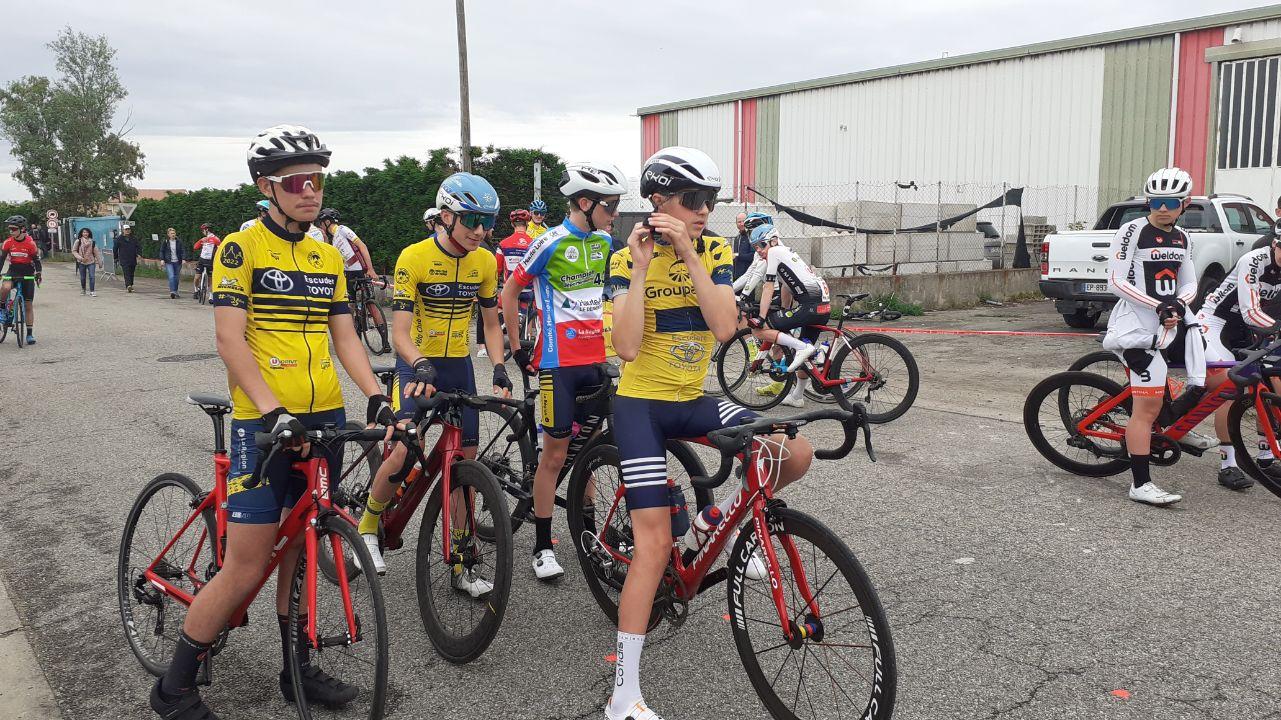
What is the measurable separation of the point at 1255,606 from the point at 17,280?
17313 mm

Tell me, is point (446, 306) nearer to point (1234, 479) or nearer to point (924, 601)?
point (924, 601)

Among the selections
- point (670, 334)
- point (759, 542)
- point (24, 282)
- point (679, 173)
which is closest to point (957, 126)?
point (24, 282)

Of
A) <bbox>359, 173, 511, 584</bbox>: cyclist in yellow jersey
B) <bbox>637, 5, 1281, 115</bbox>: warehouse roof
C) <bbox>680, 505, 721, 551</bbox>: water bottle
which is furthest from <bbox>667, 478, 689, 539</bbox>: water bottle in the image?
<bbox>637, 5, 1281, 115</bbox>: warehouse roof

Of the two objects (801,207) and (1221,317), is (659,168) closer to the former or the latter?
(1221,317)

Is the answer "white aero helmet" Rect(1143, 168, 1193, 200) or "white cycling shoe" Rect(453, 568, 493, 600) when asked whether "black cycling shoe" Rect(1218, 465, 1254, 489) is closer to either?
"white aero helmet" Rect(1143, 168, 1193, 200)

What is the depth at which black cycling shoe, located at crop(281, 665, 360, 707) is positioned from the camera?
3359mm

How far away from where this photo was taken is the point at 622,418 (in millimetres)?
3588

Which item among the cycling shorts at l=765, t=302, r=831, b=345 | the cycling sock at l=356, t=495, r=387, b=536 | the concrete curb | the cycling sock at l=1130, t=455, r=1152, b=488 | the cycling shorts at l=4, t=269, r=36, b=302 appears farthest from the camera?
the cycling shorts at l=4, t=269, r=36, b=302

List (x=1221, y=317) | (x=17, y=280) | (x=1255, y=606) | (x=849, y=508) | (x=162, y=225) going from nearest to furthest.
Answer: (x=1255, y=606), (x=849, y=508), (x=1221, y=317), (x=17, y=280), (x=162, y=225)

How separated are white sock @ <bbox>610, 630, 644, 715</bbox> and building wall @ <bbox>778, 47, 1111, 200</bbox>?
85.1 feet

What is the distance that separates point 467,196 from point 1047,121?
25.2 metres

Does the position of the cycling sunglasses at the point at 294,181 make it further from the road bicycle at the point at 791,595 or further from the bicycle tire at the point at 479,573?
the road bicycle at the point at 791,595

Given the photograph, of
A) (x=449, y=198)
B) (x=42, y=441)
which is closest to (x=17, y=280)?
(x=42, y=441)

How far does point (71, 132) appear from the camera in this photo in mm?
66500
